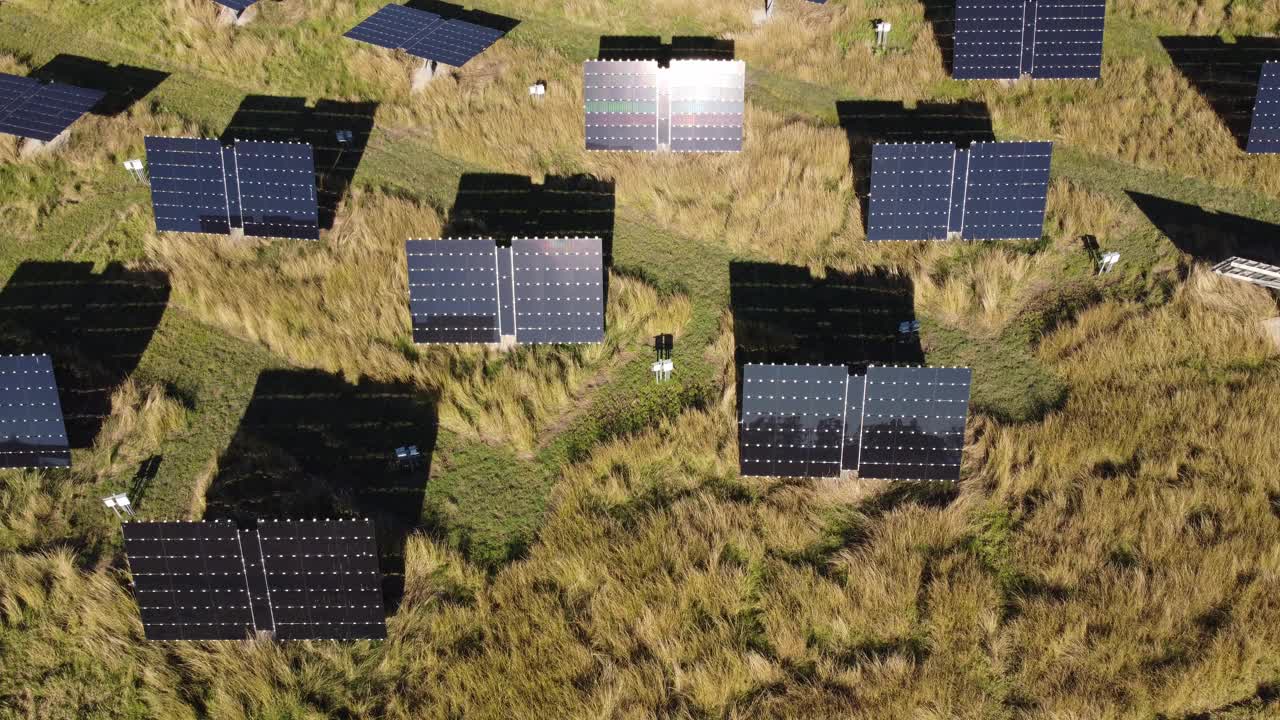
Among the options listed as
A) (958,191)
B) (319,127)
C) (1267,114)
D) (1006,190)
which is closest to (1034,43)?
(1267,114)

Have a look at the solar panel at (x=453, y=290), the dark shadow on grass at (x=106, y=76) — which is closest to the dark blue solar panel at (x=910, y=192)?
the solar panel at (x=453, y=290)

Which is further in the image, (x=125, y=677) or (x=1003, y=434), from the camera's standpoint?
(x=1003, y=434)

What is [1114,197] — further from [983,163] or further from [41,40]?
[41,40]

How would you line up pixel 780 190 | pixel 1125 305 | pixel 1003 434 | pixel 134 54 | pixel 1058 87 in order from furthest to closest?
pixel 134 54, pixel 1058 87, pixel 780 190, pixel 1125 305, pixel 1003 434

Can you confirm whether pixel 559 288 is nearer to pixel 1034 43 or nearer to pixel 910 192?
pixel 910 192

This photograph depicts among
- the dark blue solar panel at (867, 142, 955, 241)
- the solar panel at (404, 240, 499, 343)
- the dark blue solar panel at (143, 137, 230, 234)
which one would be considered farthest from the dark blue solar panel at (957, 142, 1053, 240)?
the dark blue solar panel at (143, 137, 230, 234)

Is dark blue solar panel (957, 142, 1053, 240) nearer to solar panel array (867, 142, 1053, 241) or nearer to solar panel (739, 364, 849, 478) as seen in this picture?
solar panel array (867, 142, 1053, 241)

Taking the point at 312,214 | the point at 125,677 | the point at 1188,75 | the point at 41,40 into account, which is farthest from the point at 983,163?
the point at 41,40
